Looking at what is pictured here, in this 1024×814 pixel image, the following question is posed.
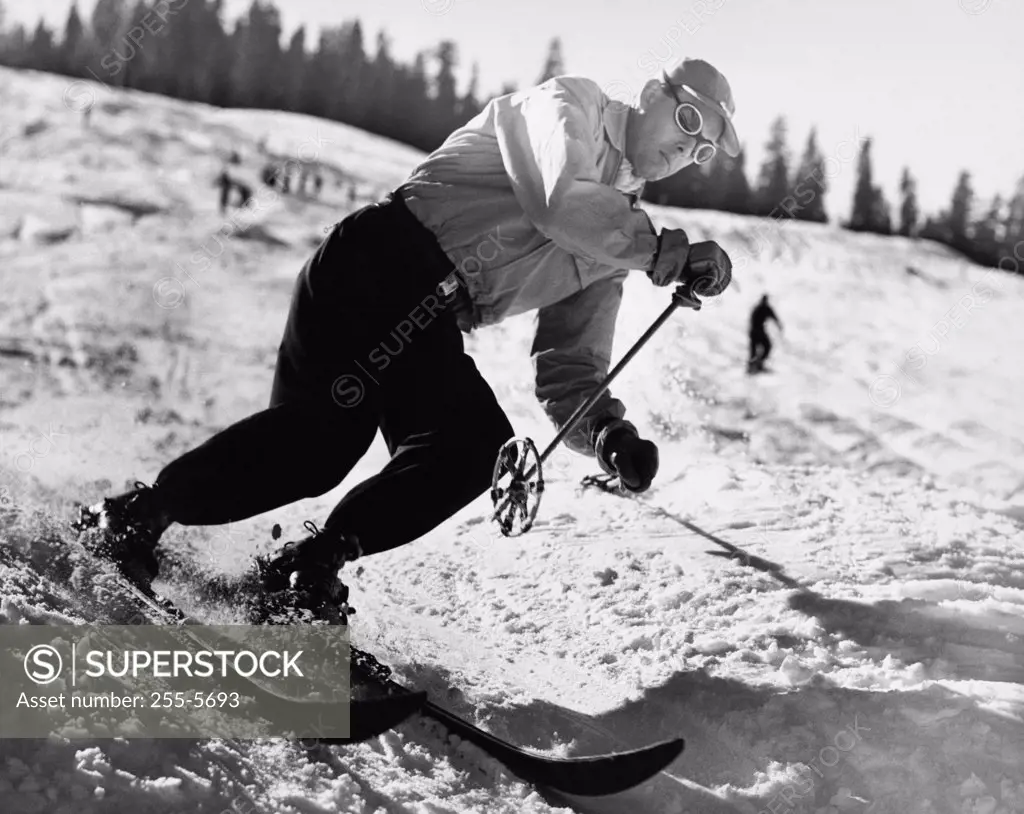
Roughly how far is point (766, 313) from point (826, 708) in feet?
24.4

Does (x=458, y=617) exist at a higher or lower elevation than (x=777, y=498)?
lower

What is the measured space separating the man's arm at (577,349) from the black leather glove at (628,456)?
0.12 m

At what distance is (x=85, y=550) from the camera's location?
8.64 ft

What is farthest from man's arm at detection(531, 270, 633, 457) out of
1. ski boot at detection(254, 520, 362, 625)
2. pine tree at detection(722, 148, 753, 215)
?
pine tree at detection(722, 148, 753, 215)

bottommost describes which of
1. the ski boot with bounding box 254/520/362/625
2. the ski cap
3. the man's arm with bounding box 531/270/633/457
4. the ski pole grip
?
the ski boot with bounding box 254/520/362/625

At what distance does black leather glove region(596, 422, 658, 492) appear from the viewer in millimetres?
2539

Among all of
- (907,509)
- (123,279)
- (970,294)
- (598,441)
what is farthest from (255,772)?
(970,294)

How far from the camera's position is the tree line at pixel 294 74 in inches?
1230

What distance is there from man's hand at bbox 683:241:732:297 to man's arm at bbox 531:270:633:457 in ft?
1.58

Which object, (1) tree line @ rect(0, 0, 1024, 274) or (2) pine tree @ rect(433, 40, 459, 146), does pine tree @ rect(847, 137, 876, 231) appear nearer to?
(1) tree line @ rect(0, 0, 1024, 274)

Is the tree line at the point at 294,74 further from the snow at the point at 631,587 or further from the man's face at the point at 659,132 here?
the man's face at the point at 659,132

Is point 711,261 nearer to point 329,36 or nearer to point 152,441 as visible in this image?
point 152,441

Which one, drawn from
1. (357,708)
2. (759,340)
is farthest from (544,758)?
(759,340)

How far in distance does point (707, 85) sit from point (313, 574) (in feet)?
5.10
